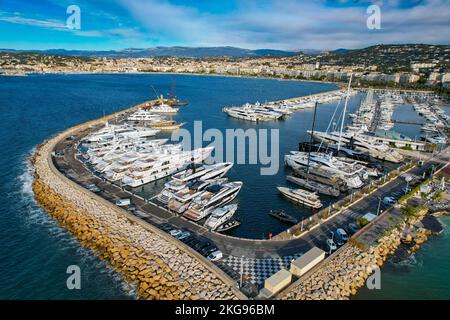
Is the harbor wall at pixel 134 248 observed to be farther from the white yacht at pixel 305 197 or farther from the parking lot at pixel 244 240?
the white yacht at pixel 305 197

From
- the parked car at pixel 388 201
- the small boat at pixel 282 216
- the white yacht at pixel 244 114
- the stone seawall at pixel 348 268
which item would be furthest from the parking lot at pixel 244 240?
the white yacht at pixel 244 114

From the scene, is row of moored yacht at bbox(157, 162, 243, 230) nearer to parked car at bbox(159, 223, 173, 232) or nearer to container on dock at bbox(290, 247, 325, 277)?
parked car at bbox(159, 223, 173, 232)

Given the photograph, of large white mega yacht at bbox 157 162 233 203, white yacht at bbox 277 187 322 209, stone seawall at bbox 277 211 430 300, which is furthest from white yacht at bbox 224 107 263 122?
stone seawall at bbox 277 211 430 300

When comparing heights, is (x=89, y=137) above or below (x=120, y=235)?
above

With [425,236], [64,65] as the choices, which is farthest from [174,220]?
[64,65]

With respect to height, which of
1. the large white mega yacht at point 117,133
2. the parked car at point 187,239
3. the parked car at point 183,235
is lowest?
the parked car at point 187,239

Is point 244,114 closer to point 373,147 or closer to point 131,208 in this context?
point 373,147
